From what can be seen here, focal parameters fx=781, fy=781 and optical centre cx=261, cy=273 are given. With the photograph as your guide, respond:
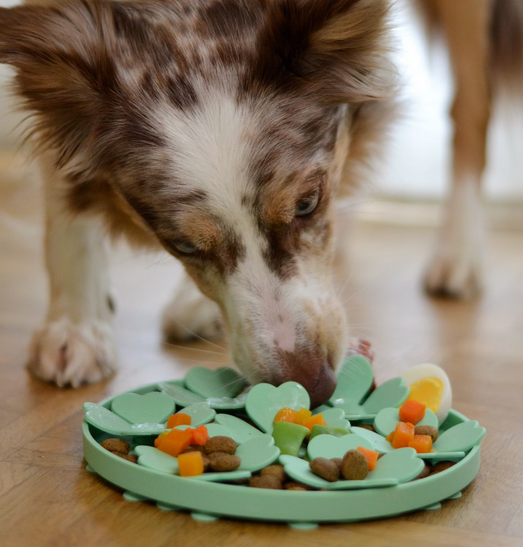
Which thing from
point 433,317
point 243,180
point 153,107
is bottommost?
point 433,317

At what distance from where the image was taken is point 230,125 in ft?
5.15

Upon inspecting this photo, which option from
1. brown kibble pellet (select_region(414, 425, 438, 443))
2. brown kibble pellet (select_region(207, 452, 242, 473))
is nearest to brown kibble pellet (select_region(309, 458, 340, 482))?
brown kibble pellet (select_region(207, 452, 242, 473))

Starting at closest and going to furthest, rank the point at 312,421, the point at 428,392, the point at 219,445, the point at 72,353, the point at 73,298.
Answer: the point at 219,445
the point at 312,421
the point at 428,392
the point at 72,353
the point at 73,298

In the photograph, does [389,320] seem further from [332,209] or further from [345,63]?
[345,63]

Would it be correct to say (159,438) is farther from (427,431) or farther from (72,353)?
(72,353)

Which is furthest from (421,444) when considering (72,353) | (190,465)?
(72,353)

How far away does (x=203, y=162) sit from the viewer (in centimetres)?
156

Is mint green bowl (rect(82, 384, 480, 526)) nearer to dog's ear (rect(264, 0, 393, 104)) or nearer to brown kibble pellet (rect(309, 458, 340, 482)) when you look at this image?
brown kibble pellet (rect(309, 458, 340, 482))

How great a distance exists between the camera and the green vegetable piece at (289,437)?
51.8 inches

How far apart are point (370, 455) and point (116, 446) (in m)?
0.43

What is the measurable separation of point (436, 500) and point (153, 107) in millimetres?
951

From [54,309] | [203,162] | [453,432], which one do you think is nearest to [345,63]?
[203,162]

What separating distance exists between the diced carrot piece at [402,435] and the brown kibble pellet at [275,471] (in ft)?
0.75

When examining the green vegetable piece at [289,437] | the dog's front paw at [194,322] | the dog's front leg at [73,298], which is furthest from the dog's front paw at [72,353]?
the green vegetable piece at [289,437]
